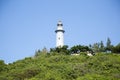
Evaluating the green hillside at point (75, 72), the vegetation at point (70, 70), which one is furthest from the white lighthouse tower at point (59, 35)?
the green hillside at point (75, 72)

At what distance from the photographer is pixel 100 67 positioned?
125 feet

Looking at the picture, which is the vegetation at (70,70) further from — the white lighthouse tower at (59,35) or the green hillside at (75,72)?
the white lighthouse tower at (59,35)

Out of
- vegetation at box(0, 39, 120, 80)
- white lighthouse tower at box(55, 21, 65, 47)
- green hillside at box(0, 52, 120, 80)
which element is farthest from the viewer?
white lighthouse tower at box(55, 21, 65, 47)

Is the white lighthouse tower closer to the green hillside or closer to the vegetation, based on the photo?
the vegetation

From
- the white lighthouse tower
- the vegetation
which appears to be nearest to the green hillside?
the vegetation

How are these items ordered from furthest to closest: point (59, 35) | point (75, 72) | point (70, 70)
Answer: point (59, 35) → point (70, 70) → point (75, 72)

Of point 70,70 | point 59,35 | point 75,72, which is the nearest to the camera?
point 75,72

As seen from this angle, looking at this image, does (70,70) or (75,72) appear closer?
(75,72)

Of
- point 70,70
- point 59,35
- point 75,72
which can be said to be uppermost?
point 59,35

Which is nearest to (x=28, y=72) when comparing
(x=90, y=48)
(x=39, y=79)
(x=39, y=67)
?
(x=39, y=67)

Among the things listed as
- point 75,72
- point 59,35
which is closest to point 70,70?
point 75,72

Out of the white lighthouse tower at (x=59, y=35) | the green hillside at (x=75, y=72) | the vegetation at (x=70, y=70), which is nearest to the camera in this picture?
the green hillside at (x=75, y=72)

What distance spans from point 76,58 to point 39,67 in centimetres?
846

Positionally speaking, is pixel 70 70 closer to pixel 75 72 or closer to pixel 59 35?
pixel 75 72
